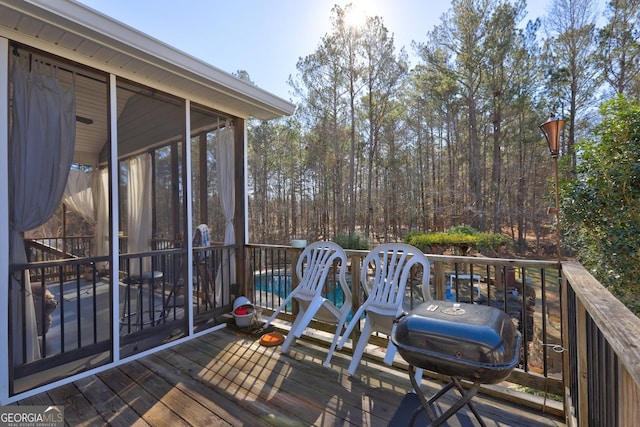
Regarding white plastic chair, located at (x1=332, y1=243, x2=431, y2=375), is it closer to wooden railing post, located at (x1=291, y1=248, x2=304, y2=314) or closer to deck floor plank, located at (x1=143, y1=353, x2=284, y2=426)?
deck floor plank, located at (x1=143, y1=353, x2=284, y2=426)

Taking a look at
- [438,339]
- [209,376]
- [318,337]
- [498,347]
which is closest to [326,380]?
[318,337]

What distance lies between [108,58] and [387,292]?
3.00m

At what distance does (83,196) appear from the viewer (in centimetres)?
321

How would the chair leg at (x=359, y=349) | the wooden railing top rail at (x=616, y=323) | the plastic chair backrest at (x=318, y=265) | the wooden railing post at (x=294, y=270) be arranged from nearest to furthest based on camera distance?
the wooden railing top rail at (x=616, y=323) → the chair leg at (x=359, y=349) → the plastic chair backrest at (x=318, y=265) → the wooden railing post at (x=294, y=270)

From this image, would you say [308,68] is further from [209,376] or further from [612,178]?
[209,376]

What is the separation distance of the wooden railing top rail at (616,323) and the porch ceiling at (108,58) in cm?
313

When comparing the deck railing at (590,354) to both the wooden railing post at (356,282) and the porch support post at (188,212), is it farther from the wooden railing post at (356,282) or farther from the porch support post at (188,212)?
Result: the porch support post at (188,212)

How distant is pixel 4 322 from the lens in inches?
82.7

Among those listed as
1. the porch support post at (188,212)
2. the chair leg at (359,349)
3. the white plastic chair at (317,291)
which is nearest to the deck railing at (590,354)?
the white plastic chair at (317,291)

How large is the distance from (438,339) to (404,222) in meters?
14.4

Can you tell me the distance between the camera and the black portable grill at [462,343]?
4.25ft

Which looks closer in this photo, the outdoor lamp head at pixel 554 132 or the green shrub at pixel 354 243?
the outdoor lamp head at pixel 554 132

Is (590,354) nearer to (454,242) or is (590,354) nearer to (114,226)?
(114,226)

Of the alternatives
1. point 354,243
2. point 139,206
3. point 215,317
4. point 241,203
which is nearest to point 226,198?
point 241,203
